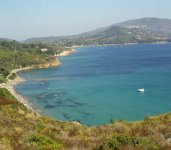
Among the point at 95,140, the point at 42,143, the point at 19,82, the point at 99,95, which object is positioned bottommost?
the point at 99,95

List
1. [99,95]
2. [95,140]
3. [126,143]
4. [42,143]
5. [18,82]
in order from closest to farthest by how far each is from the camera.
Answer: [126,143]
[42,143]
[95,140]
[99,95]
[18,82]

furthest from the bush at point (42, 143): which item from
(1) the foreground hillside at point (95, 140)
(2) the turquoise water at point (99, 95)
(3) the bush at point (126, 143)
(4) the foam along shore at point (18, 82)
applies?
(4) the foam along shore at point (18, 82)

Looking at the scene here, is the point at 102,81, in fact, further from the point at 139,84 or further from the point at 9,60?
Result: the point at 9,60

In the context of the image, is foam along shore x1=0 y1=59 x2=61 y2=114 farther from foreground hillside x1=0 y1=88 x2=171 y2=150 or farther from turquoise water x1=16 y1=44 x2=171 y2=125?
foreground hillside x1=0 y1=88 x2=171 y2=150

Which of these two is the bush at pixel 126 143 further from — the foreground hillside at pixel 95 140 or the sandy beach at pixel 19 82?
the sandy beach at pixel 19 82

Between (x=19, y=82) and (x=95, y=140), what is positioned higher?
(x=95, y=140)

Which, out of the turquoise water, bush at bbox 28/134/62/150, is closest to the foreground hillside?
bush at bbox 28/134/62/150

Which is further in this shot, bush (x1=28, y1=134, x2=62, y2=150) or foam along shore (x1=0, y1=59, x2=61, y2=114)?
foam along shore (x1=0, y1=59, x2=61, y2=114)

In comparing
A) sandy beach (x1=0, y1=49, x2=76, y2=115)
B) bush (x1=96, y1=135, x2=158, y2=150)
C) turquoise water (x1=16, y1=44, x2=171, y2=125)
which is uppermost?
bush (x1=96, y1=135, x2=158, y2=150)

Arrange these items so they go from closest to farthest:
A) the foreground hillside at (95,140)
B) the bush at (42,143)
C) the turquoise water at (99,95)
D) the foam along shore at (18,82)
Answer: the foreground hillside at (95,140) < the bush at (42,143) < the turquoise water at (99,95) < the foam along shore at (18,82)

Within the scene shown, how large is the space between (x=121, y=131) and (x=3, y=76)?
7729cm

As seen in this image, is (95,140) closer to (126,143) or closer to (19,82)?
(126,143)

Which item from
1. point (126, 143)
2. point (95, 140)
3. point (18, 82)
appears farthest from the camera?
point (18, 82)

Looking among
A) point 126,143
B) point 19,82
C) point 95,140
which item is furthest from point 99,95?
point 126,143
